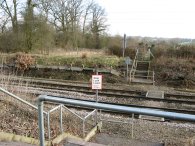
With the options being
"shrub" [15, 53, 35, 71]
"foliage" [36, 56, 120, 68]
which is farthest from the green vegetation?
"shrub" [15, 53, 35, 71]

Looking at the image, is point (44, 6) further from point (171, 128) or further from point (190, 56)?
point (171, 128)

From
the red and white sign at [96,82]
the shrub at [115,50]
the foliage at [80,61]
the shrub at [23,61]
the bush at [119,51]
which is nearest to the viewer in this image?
the red and white sign at [96,82]

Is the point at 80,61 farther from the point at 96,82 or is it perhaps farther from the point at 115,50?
the point at 96,82

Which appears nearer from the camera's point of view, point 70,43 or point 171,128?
point 171,128

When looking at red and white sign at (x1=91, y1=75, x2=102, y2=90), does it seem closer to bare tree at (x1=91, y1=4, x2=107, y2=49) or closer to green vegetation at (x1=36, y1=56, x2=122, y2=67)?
green vegetation at (x1=36, y1=56, x2=122, y2=67)

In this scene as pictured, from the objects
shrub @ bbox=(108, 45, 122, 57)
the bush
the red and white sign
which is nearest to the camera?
the red and white sign

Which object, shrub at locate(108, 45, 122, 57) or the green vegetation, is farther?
shrub at locate(108, 45, 122, 57)

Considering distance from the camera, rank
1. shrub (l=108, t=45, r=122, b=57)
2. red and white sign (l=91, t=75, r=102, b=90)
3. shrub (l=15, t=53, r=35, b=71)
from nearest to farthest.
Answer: red and white sign (l=91, t=75, r=102, b=90) → shrub (l=15, t=53, r=35, b=71) → shrub (l=108, t=45, r=122, b=57)

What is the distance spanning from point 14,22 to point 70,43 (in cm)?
790

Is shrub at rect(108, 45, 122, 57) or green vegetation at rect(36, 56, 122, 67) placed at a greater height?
shrub at rect(108, 45, 122, 57)

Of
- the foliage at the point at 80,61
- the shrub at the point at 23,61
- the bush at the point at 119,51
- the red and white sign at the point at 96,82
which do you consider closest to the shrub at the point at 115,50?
the bush at the point at 119,51

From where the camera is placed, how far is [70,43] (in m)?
35.5

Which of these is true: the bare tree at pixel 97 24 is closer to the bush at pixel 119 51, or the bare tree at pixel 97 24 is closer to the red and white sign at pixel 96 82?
the bush at pixel 119 51

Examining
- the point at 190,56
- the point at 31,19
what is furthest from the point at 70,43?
the point at 190,56
